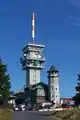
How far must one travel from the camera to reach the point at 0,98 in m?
81.6

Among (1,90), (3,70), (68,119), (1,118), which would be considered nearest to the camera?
(1,118)

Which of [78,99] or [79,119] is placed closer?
[79,119]

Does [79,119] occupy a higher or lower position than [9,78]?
lower

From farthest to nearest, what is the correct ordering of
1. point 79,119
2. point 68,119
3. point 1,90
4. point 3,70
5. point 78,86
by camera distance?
1. point 78,86
2. point 1,90
3. point 3,70
4. point 68,119
5. point 79,119

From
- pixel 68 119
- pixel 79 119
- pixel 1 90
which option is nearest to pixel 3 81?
pixel 1 90

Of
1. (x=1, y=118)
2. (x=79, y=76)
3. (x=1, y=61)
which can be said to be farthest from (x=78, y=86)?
(x=1, y=118)

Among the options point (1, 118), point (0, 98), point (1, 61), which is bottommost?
point (1, 118)

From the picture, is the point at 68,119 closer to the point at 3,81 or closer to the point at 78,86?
the point at 3,81

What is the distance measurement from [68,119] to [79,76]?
164 ft

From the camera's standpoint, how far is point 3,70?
75.4 m

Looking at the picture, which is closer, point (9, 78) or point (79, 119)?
point (79, 119)

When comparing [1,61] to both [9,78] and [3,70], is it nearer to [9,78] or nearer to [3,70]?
[3,70]

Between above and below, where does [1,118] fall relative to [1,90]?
below

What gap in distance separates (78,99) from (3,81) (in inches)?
1403
